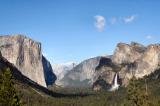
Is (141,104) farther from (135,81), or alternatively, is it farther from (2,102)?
(2,102)

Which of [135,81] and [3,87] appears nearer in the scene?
[3,87]

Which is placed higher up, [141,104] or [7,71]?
[7,71]

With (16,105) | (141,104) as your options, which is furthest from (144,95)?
(16,105)

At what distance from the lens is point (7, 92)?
221 feet

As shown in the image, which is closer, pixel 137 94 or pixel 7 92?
pixel 7 92

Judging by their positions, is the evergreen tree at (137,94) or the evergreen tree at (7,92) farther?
the evergreen tree at (137,94)

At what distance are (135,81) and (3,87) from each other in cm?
2769

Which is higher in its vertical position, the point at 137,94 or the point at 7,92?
the point at 7,92

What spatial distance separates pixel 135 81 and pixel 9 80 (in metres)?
26.5

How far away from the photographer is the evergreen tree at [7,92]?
6662 cm

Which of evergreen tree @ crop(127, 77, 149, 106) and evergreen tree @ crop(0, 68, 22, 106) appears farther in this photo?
evergreen tree @ crop(127, 77, 149, 106)

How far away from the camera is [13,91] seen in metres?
67.8

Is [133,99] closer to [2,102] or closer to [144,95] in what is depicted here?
[144,95]

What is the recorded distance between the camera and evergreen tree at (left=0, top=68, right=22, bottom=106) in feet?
219
